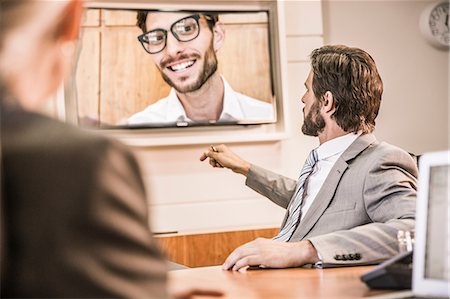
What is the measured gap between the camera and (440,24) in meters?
4.12

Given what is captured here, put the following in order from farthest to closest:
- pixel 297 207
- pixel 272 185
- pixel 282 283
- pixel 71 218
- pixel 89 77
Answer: pixel 89 77 → pixel 272 185 → pixel 297 207 → pixel 282 283 → pixel 71 218

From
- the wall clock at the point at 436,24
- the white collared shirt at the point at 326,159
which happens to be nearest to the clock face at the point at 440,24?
the wall clock at the point at 436,24

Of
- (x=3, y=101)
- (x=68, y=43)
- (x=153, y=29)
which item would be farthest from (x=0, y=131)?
(x=153, y=29)

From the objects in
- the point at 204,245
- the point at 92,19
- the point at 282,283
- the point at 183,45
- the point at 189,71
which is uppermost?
the point at 92,19

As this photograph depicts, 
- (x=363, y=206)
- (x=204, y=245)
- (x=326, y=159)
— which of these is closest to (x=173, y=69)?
(x=204, y=245)

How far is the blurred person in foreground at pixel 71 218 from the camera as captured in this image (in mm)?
723

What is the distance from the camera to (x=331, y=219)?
2.27 metres

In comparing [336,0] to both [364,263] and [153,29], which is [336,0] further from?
[364,263]

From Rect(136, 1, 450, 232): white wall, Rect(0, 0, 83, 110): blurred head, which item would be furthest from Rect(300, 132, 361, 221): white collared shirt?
Rect(0, 0, 83, 110): blurred head

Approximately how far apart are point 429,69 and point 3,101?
12.1 feet

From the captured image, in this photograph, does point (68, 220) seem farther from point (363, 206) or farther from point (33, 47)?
point (363, 206)

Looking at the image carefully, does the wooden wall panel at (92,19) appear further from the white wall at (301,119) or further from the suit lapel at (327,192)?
the suit lapel at (327,192)

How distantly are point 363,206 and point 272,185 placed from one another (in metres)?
0.74

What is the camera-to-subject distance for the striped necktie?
245cm
